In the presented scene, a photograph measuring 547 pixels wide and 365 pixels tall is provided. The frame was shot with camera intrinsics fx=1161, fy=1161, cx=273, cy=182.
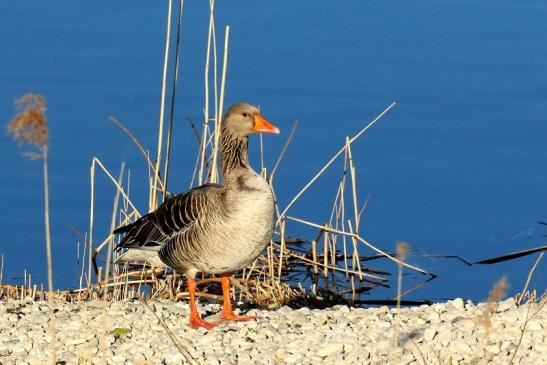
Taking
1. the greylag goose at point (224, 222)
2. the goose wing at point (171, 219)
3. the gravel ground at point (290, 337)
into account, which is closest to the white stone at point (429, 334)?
the gravel ground at point (290, 337)

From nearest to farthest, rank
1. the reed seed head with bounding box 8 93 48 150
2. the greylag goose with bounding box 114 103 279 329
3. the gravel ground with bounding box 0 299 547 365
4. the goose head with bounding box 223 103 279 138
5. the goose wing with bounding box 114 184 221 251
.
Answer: the reed seed head with bounding box 8 93 48 150
the gravel ground with bounding box 0 299 547 365
the greylag goose with bounding box 114 103 279 329
the goose wing with bounding box 114 184 221 251
the goose head with bounding box 223 103 279 138

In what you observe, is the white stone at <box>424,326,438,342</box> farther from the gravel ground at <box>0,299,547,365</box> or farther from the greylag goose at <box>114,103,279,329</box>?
the greylag goose at <box>114,103,279,329</box>

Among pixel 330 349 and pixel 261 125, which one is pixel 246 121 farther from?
pixel 330 349

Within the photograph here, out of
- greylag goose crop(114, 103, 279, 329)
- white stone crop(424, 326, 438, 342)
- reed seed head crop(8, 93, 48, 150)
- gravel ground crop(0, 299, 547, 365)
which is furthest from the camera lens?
greylag goose crop(114, 103, 279, 329)

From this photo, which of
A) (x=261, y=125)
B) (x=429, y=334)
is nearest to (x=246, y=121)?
(x=261, y=125)

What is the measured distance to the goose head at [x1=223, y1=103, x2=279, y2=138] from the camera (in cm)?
759

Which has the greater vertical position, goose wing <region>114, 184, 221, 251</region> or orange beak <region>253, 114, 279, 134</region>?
orange beak <region>253, 114, 279, 134</region>

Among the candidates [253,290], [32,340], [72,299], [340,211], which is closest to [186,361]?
[32,340]

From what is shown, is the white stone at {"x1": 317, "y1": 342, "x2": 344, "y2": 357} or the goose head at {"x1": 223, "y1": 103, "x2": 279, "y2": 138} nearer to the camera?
the white stone at {"x1": 317, "y1": 342, "x2": 344, "y2": 357}

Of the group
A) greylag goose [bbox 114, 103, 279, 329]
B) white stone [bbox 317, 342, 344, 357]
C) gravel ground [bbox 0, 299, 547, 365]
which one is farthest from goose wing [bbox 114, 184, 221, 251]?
white stone [bbox 317, 342, 344, 357]

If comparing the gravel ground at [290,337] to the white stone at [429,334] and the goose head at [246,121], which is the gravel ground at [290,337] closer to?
the white stone at [429,334]

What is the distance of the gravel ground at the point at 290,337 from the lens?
612 centimetres

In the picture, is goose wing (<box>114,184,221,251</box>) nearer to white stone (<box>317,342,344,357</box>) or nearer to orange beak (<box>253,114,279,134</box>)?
orange beak (<box>253,114,279,134</box>)

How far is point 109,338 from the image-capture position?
21.6ft
